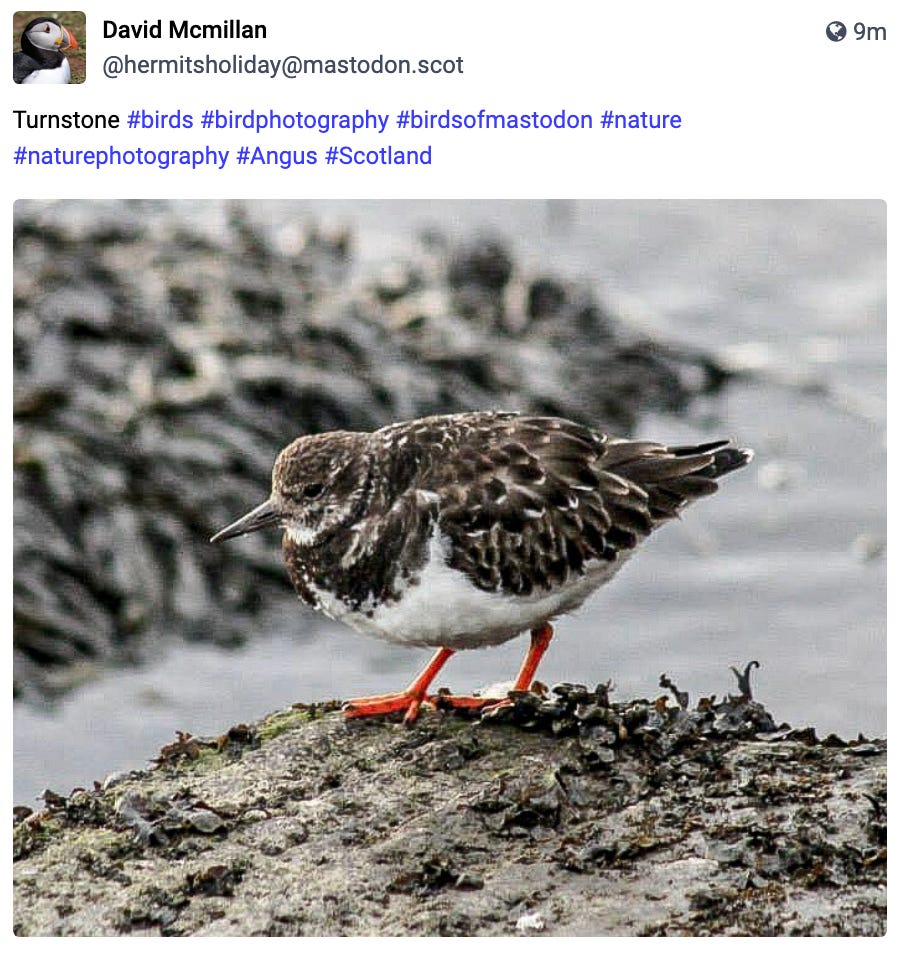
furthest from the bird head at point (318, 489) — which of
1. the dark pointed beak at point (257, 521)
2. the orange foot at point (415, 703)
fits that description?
the orange foot at point (415, 703)

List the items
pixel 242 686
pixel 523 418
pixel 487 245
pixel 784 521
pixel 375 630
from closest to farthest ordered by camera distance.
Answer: pixel 375 630 < pixel 523 418 < pixel 242 686 < pixel 784 521 < pixel 487 245

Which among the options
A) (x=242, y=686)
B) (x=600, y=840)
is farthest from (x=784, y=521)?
(x=600, y=840)

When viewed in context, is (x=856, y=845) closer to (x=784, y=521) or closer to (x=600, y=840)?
(x=600, y=840)
